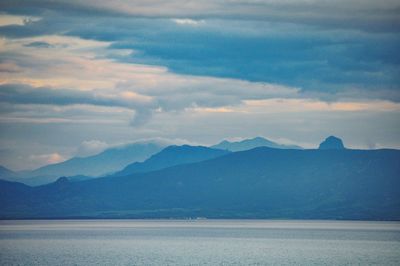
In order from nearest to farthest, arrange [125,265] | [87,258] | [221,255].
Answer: [125,265] < [87,258] < [221,255]

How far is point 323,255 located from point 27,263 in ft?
239

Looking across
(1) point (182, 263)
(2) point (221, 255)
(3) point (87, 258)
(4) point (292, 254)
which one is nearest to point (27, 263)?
(3) point (87, 258)

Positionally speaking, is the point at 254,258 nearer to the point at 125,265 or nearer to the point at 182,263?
the point at 182,263

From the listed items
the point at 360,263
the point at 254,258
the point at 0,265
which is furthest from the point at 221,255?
the point at 0,265

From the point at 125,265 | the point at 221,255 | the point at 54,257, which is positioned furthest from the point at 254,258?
the point at 54,257

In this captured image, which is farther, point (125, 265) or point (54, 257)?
point (54, 257)

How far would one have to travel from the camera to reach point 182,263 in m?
162

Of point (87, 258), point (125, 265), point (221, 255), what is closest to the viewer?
point (125, 265)

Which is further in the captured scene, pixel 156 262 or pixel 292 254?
pixel 292 254

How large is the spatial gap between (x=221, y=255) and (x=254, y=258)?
41.0ft

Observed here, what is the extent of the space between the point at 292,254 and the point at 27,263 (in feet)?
226

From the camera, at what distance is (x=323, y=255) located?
7520 inches

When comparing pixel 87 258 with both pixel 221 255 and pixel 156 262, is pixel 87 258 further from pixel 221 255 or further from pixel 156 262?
pixel 221 255

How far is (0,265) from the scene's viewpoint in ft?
519
